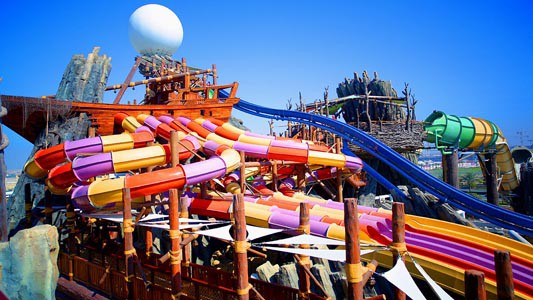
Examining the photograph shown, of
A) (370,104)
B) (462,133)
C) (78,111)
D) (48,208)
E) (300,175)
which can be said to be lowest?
(48,208)

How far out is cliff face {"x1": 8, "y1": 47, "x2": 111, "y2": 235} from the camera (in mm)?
10375

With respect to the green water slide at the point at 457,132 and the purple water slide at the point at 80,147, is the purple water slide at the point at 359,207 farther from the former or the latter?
the green water slide at the point at 457,132

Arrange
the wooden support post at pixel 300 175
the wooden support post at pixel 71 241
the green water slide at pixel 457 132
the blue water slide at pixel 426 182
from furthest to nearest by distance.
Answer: the green water slide at pixel 457 132
the wooden support post at pixel 300 175
the blue water slide at pixel 426 182
the wooden support post at pixel 71 241

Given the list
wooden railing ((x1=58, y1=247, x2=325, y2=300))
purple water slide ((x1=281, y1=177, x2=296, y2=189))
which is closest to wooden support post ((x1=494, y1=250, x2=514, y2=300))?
wooden railing ((x1=58, y1=247, x2=325, y2=300))

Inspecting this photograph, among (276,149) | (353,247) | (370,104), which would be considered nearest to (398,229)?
(353,247)

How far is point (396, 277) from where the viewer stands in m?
3.58

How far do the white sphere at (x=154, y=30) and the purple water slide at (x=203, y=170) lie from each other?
55.5 ft

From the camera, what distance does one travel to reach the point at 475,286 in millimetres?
2592

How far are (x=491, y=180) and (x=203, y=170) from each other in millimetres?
12670

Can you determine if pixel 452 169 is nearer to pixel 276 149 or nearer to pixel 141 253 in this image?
pixel 276 149

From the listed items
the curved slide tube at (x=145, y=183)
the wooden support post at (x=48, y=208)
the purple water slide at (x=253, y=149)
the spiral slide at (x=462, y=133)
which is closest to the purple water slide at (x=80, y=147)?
the curved slide tube at (x=145, y=183)

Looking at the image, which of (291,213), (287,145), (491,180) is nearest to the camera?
(291,213)

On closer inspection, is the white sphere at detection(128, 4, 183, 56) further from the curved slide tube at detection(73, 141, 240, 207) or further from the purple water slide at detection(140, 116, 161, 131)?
the curved slide tube at detection(73, 141, 240, 207)

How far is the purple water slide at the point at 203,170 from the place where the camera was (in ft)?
22.1
